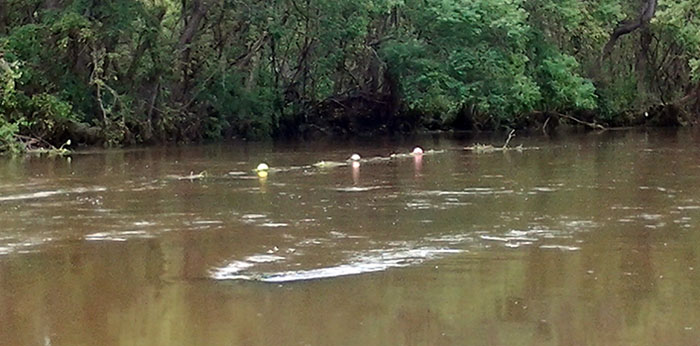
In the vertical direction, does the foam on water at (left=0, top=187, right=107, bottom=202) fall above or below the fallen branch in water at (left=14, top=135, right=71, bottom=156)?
below

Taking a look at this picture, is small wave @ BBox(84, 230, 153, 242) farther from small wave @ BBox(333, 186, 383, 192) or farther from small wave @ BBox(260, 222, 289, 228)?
small wave @ BBox(333, 186, 383, 192)

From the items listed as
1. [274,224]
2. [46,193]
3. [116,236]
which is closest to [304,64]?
[46,193]

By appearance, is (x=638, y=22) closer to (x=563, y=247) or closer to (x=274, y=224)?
(x=274, y=224)

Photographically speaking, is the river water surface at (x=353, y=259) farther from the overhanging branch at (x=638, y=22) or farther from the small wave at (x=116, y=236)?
the overhanging branch at (x=638, y=22)

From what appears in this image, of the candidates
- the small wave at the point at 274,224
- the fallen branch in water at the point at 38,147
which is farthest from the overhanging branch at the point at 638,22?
the small wave at the point at 274,224

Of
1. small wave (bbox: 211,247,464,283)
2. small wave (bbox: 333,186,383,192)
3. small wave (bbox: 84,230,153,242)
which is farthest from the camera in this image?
small wave (bbox: 333,186,383,192)

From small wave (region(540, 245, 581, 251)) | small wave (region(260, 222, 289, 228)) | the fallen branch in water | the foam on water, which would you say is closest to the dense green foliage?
the fallen branch in water

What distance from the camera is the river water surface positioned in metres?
6.82

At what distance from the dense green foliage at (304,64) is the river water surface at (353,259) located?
1124 cm

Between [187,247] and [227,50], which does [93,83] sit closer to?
[227,50]

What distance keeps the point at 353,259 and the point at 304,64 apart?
2713cm

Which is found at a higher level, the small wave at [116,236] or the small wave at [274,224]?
the small wave at [274,224]

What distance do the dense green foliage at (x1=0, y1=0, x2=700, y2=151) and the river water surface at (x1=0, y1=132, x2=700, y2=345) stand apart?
1124cm

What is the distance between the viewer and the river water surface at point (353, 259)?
6.82 m
